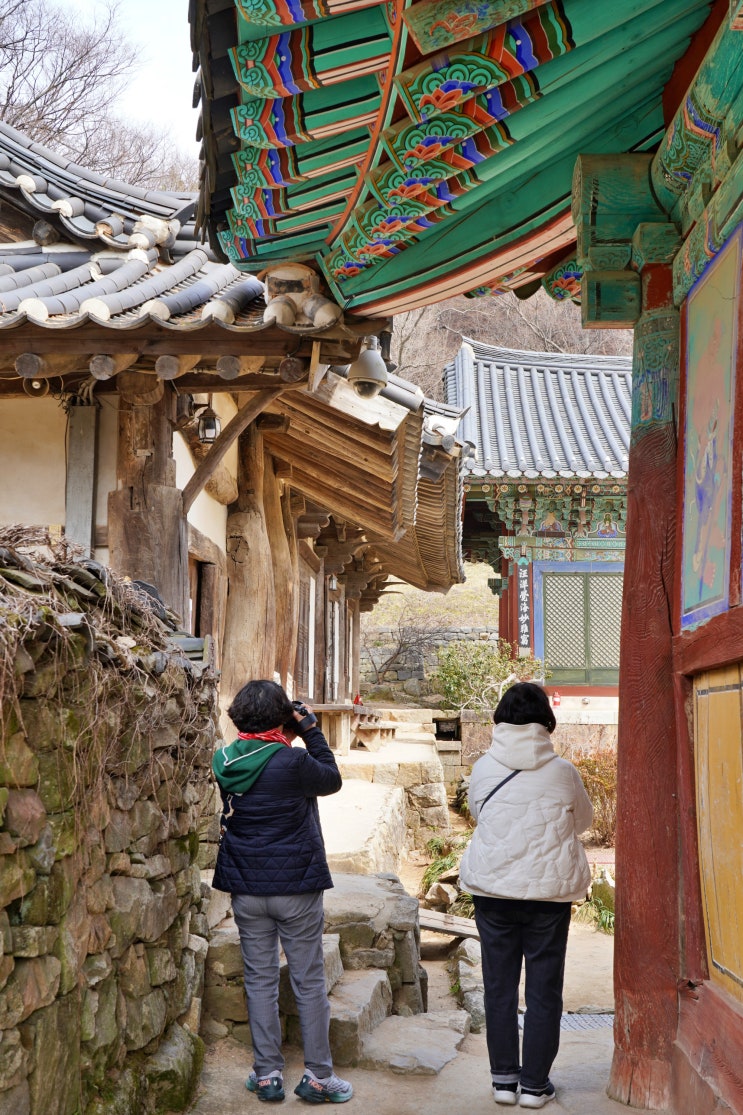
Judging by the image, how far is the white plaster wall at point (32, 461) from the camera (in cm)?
647

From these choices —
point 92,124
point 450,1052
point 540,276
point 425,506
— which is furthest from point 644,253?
point 92,124

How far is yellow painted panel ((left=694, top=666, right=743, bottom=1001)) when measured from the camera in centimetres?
326

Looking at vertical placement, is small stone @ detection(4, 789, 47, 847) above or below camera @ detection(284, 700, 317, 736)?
below

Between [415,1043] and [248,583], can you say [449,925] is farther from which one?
[415,1043]

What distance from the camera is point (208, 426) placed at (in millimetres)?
7012

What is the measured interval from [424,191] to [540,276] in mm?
1580

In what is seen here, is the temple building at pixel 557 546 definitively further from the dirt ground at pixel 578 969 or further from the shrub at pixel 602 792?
the dirt ground at pixel 578 969

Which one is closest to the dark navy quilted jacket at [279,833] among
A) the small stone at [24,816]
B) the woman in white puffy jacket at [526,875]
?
the woman in white puffy jacket at [526,875]

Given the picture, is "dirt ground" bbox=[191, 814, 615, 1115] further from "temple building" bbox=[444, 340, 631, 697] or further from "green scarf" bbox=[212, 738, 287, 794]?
"temple building" bbox=[444, 340, 631, 697]

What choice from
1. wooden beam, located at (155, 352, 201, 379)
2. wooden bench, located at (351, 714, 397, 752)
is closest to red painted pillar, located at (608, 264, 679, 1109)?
wooden beam, located at (155, 352, 201, 379)

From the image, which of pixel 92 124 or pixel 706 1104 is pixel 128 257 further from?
pixel 92 124

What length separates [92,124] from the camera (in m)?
22.5

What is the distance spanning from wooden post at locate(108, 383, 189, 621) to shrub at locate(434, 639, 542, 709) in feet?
35.8

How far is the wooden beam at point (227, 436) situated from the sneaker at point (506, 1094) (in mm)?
3594
